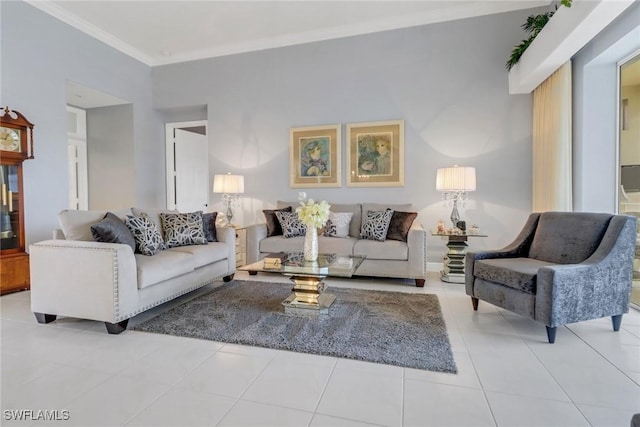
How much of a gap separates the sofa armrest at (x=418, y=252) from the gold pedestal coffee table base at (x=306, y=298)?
124cm

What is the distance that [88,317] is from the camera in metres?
2.46

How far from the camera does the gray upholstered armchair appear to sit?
2207 mm

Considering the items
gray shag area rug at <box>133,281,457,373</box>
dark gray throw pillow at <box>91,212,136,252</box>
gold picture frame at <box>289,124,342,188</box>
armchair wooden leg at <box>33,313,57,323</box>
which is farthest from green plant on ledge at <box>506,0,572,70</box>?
armchair wooden leg at <box>33,313,57,323</box>

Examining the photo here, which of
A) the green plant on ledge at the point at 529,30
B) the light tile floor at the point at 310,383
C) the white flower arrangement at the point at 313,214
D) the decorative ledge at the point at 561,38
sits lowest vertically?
the light tile floor at the point at 310,383

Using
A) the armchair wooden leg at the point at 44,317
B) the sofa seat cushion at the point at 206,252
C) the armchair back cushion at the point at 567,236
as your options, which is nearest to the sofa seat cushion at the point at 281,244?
the sofa seat cushion at the point at 206,252

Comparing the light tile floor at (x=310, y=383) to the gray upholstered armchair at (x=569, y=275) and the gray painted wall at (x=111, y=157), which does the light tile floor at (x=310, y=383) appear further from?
the gray painted wall at (x=111, y=157)

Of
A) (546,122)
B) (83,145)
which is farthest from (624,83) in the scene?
(83,145)

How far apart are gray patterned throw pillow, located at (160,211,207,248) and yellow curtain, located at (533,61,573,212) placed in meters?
3.78

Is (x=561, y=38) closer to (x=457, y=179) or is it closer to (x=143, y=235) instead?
(x=457, y=179)

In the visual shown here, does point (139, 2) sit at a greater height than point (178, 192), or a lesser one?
greater

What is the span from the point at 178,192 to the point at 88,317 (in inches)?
155

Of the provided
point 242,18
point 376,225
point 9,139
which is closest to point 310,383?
point 376,225

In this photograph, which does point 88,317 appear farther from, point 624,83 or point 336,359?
point 624,83

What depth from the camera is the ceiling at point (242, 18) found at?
405 centimetres
